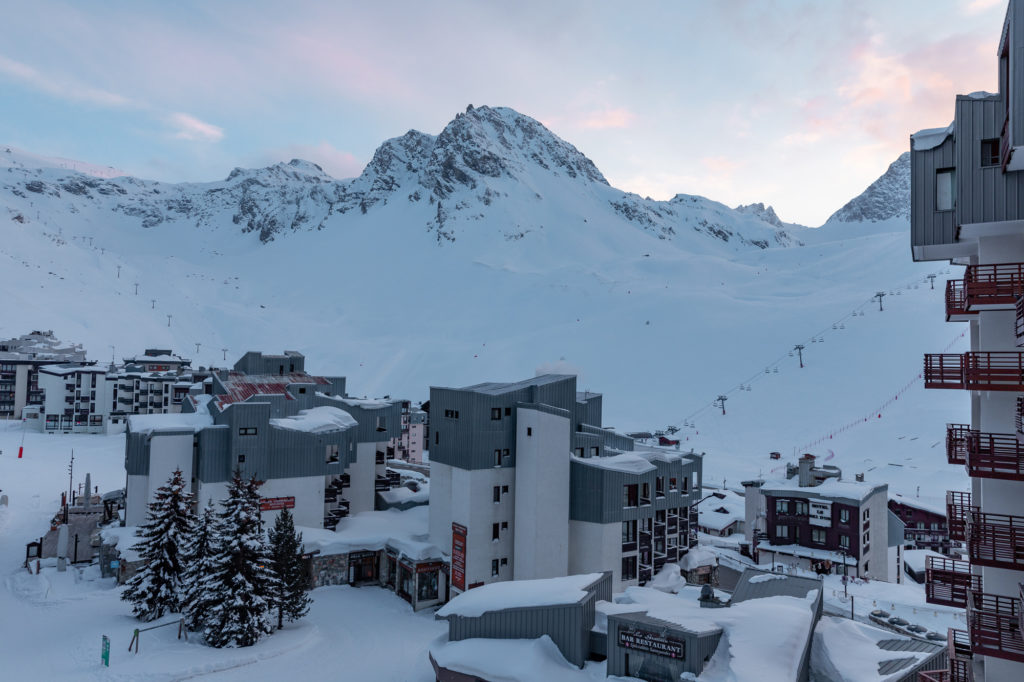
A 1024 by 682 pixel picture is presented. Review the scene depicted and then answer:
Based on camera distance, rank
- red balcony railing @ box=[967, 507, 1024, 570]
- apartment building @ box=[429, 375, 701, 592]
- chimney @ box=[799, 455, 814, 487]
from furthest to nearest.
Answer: chimney @ box=[799, 455, 814, 487] → apartment building @ box=[429, 375, 701, 592] → red balcony railing @ box=[967, 507, 1024, 570]

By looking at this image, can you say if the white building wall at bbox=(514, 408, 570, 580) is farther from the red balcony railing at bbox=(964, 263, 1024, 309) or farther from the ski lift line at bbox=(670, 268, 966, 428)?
the ski lift line at bbox=(670, 268, 966, 428)

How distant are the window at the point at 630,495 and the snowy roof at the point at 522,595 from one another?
37.9ft

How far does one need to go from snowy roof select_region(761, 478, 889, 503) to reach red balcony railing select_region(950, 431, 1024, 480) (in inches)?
1846

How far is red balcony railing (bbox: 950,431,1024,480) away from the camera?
1395 cm

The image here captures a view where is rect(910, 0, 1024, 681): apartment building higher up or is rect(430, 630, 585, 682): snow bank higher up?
rect(910, 0, 1024, 681): apartment building

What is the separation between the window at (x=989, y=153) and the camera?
595 inches

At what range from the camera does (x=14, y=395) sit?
117 meters

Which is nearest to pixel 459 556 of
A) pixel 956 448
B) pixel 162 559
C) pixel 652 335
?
pixel 162 559

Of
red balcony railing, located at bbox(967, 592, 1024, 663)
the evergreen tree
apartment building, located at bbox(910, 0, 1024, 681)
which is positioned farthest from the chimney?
red balcony railing, located at bbox(967, 592, 1024, 663)

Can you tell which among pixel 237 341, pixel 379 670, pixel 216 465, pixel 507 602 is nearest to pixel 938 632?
pixel 507 602

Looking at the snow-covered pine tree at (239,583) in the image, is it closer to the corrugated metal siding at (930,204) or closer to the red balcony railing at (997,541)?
the red balcony railing at (997,541)

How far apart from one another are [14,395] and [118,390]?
26837 mm

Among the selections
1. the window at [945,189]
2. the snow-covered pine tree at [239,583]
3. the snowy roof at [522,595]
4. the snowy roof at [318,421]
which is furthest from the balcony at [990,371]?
the snowy roof at [318,421]

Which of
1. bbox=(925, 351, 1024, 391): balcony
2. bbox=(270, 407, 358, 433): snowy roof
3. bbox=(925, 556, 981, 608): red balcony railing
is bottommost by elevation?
bbox=(925, 556, 981, 608): red balcony railing
